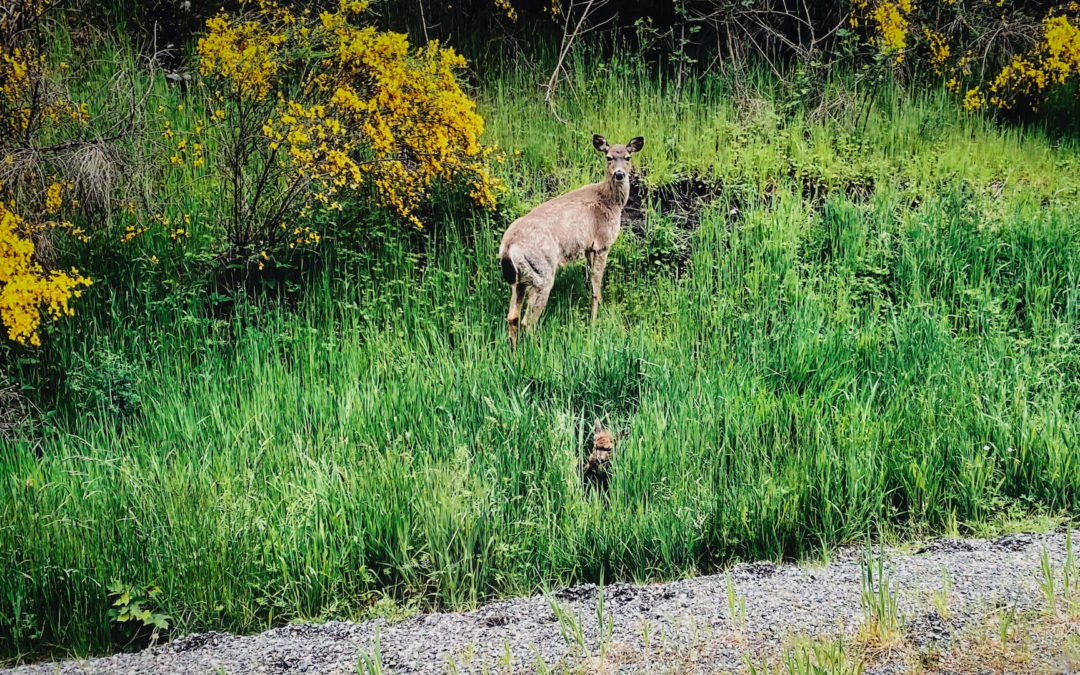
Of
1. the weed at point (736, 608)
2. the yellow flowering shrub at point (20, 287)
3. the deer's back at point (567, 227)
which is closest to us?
the weed at point (736, 608)

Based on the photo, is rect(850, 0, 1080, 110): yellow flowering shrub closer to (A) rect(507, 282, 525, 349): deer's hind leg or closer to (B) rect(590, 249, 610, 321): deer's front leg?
(B) rect(590, 249, 610, 321): deer's front leg

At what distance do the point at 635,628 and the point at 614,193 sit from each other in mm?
4896

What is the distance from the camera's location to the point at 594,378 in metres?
7.55

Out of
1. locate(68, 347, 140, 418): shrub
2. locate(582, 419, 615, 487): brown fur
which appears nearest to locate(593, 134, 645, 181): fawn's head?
locate(582, 419, 615, 487): brown fur

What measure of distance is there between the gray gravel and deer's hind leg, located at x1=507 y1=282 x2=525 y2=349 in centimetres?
326

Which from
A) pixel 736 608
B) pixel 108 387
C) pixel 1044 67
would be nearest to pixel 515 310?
pixel 108 387

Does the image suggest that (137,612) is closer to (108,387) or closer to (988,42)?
(108,387)

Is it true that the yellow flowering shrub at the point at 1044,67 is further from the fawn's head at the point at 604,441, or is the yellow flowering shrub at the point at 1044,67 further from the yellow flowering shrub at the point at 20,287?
the yellow flowering shrub at the point at 20,287

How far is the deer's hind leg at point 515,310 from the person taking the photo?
8484 mm

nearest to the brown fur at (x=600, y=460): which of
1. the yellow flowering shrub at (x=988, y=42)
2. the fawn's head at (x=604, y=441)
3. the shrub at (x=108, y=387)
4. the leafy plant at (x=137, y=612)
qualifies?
the fawn's head at (x=604, y=441)

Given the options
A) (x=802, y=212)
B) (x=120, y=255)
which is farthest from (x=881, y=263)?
(x=120, y=255)

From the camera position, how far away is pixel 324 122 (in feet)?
28.3

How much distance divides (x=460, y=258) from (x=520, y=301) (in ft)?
3.24

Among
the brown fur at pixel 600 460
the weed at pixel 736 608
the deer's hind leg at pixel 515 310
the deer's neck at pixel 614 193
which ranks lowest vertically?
the weed at pixel 736 608
